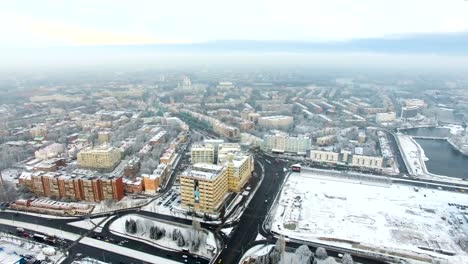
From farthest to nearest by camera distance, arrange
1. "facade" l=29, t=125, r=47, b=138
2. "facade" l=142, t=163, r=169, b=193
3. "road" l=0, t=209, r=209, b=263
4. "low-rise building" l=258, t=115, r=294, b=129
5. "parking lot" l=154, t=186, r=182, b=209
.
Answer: "low-rise building" l=258, t=115, r=294, b=129
"facade" l=29, t=125, r=47, b=138
"facade" l=142, t=163, r=169, b=193
"parking lot" l=154, t=186, r=182, b=209
"road" l=0, t=209, r=209, b=263

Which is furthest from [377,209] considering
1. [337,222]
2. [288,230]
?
[288,230]

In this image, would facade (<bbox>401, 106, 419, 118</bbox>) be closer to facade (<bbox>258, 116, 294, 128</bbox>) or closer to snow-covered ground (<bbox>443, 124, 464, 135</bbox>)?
snow-covered ground (<bbox>443, 124, 464, 135</bbox>)

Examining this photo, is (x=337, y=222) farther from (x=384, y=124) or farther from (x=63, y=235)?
(x=384, y=124)

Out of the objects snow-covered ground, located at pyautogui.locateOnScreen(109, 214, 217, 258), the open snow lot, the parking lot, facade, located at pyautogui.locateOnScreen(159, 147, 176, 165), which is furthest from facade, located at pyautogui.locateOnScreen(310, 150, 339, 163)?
snow-covered ground, located at pyautogui.locateOnScreen(109, 214, 217, 258)

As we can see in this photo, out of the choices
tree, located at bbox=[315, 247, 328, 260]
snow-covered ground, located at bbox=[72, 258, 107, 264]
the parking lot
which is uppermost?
tree, located at bbox=[315, 247, 328, 260]

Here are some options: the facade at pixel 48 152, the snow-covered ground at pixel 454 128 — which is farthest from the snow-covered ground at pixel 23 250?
the snow-covered ground at pixel 454 128

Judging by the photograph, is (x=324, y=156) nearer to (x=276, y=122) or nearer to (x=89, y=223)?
(x=276, y=122)

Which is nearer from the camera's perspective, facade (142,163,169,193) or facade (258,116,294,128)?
facade (142,163,169,193)

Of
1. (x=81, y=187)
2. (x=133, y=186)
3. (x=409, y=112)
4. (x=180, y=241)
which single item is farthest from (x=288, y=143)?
(x=409, y=112)
